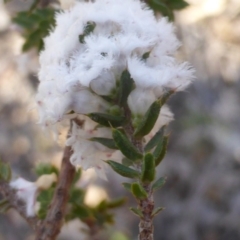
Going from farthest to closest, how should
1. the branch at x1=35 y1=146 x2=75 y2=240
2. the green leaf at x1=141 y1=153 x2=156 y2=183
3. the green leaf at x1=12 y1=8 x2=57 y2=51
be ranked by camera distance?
the green leaf at x1=12 y1=8 x2=57 y2=51, the branch at x1=35 y1=146 x2=75 y2=240, the green leaf at x1=141 y1=153 x2=156 y2=183

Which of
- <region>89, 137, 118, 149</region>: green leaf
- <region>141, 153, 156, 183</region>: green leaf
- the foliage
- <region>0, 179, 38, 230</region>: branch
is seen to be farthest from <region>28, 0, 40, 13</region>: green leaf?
<region>141, 153, 156, 183</region>: green leaf

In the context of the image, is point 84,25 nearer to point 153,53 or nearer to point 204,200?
point 153,53

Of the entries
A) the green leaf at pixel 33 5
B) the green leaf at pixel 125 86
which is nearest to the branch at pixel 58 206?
the green leaf at pixel 125 86

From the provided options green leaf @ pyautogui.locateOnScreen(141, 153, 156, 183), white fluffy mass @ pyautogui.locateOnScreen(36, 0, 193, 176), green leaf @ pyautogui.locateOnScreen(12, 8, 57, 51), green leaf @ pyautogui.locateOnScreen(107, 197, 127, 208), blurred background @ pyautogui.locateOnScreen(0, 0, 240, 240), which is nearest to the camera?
green leaf @ pyautogui.locateOnScreen(141, 153, 156, 183)

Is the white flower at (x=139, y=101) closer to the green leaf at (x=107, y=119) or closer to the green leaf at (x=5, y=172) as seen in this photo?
the green leaf at (x=107, y=119)

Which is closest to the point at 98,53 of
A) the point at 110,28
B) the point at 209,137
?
the point at 110,28

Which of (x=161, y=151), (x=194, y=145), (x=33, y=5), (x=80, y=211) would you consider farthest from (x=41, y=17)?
(x=194, y=145)

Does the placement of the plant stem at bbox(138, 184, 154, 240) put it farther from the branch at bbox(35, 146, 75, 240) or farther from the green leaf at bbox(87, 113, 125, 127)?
the branch at bbox(35, 146, 75, 240)
